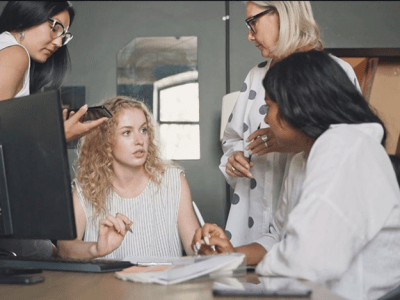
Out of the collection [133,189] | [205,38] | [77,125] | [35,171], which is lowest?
[133,189]

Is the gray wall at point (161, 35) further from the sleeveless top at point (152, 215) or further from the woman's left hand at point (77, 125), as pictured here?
the woman's left hand at point (77, 125)

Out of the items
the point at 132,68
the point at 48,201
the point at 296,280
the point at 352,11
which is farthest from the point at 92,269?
the point at 352,11

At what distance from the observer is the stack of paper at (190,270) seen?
1.00 m

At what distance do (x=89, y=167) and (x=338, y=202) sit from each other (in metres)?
1.41

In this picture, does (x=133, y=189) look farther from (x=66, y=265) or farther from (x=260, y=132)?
(x=66, y=265)

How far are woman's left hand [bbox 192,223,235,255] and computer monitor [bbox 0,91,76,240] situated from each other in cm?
31

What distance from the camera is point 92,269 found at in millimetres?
1184

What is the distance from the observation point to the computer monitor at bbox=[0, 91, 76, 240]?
3.48 ft

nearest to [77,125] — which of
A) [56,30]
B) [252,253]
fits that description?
[56,30]

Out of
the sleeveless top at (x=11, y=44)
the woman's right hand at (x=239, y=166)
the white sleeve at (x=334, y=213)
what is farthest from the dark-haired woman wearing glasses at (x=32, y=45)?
the white sleeve at (x=334, y=213)

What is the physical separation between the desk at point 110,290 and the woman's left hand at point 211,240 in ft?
0.50

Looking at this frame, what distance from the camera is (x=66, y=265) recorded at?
47.8 inches

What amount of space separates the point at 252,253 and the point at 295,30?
0.82 m

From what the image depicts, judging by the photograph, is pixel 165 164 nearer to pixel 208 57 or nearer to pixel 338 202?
pixel 338 202
